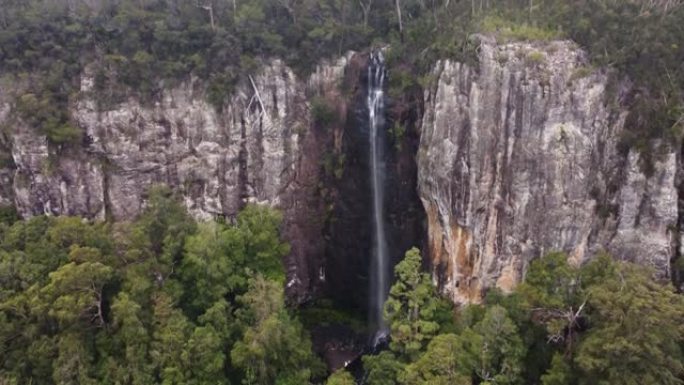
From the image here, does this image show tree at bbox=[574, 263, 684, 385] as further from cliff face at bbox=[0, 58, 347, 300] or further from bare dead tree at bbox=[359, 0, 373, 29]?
bare dead tree at bbox=[359, 0, 373, 29]

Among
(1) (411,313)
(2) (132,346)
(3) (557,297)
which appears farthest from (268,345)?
(3) (557,297)

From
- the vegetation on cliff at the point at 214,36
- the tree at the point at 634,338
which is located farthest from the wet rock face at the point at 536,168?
the tree at the point at 634,338

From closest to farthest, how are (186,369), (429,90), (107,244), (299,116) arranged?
(186,369), (107,244), (429,90), (299,116)

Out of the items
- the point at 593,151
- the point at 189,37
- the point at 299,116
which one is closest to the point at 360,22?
the point at 299,116

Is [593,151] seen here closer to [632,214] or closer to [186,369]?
[632,214]

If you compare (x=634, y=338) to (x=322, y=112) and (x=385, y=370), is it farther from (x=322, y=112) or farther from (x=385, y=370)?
(x=322, y=112)

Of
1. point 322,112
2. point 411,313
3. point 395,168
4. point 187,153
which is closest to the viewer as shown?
point 411,313
